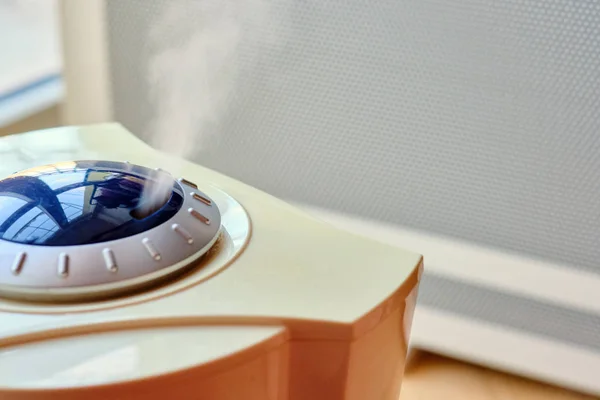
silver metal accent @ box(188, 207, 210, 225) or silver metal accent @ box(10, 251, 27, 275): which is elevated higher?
silver metal accent @ box(188, 207, 210, 225)

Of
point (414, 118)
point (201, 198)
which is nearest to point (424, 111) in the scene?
point (414, 118)

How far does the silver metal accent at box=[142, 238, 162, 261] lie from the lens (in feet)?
1.29

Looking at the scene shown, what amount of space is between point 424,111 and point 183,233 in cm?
41

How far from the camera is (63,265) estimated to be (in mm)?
373

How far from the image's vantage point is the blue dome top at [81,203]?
1.29ft

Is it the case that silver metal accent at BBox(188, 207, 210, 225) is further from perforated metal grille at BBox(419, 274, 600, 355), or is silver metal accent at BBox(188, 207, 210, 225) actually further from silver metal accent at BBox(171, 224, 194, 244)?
perforated metal grille at BBox(419, 274, 600, 355)

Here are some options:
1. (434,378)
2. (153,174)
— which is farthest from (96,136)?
(434,378)

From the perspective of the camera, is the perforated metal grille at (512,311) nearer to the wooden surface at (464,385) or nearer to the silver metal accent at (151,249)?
the wooden surface at (464,385)

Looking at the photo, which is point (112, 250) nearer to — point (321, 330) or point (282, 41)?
point (321, 330)

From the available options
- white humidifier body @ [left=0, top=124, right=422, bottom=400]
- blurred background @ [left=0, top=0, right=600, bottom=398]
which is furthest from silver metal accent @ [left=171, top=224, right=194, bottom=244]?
blurred background @ [left=0, top=0, right=600, bottom=398]

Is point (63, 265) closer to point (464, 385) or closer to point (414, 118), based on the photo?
point (414, 118)

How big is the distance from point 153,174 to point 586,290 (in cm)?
53

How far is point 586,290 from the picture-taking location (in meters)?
0.77

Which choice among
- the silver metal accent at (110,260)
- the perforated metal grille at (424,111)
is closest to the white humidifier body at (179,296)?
the silver metal accent at (110,260)
